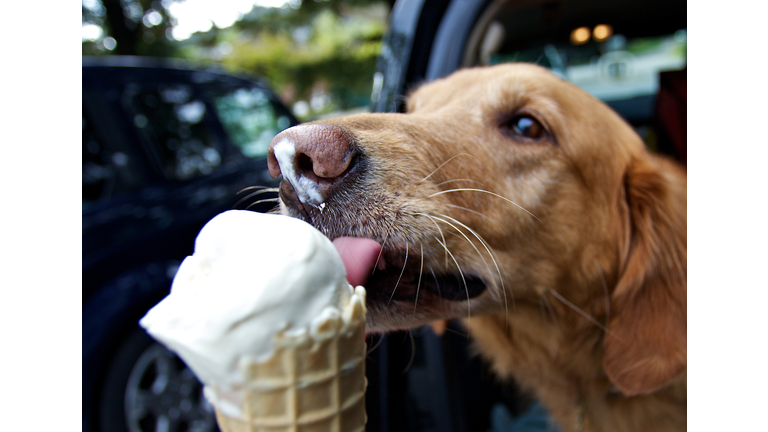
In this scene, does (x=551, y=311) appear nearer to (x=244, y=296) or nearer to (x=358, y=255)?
(x=358, y=255)

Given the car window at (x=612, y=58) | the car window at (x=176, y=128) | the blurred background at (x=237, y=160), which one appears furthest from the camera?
the car window at (x=612, y=58)

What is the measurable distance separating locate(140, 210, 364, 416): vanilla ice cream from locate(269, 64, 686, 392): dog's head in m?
0.39

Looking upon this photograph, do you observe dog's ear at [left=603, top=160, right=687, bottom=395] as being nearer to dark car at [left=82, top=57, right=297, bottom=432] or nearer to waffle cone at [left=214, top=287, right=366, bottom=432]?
waffle cone at [left=214, top=287, right=366, bottom=432]

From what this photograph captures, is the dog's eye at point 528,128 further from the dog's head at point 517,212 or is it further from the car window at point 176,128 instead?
the car window at point 176,128

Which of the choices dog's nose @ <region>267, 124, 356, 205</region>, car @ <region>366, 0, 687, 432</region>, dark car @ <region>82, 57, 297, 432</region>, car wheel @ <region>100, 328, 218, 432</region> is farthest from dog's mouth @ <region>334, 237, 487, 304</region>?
car wheel @ <region>100, 328, 218, 432</region>

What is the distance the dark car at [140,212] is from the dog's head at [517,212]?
1389 millimetres

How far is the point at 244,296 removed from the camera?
0.73 metres

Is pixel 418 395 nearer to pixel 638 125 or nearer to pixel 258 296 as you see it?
pixel 258 296

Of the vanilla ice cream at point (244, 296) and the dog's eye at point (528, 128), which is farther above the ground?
the dog's eye at point (528, 128)

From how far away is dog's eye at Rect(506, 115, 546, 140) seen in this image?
1743mm

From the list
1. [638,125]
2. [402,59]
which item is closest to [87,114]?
[402,59]

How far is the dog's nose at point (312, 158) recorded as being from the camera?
1.05m

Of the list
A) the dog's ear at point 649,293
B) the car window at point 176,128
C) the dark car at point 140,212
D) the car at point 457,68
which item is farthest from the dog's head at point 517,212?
the car window at point 176,128

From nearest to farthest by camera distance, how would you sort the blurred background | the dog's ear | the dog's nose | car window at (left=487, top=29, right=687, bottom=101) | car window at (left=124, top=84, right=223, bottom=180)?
the dog's nose → the dog's ear → the blurred background → car window at (left=124, top=84, right=223, bottom=180) → car window at (left=487, top=29, right=687, bottom=101)
